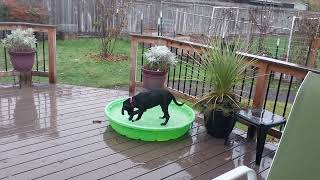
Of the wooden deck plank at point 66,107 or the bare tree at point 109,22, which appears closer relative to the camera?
the wooden deck plank at point 66,107

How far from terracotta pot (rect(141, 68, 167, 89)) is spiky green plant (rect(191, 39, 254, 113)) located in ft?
3.05

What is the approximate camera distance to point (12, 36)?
181 inches

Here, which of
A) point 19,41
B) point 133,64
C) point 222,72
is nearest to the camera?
point 222,72

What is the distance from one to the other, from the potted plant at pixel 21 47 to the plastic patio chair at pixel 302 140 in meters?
3.87

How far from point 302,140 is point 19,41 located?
4.14m

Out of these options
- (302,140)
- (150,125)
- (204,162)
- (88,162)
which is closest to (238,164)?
(204,162)

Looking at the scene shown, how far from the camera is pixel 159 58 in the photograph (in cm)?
417

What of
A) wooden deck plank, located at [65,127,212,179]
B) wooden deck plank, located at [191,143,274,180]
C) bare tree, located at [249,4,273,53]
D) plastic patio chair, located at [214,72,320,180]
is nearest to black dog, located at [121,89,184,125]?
wooden deck plank, located at [65,127,212,179]

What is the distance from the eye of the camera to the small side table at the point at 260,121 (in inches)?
114

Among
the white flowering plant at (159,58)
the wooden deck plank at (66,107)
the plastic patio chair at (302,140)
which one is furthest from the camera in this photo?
the white flowering plant at (159,58)

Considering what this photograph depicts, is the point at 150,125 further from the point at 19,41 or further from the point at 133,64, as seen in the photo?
the point at 19,41

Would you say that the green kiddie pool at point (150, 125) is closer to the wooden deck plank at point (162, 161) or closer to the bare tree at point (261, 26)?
the wooden deck plank at point (162, 161)

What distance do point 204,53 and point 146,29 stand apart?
26.3ft

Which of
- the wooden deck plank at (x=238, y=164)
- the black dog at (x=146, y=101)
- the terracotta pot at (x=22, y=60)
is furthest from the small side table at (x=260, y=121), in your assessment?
the terracotta pot at (x=22, y=60)
